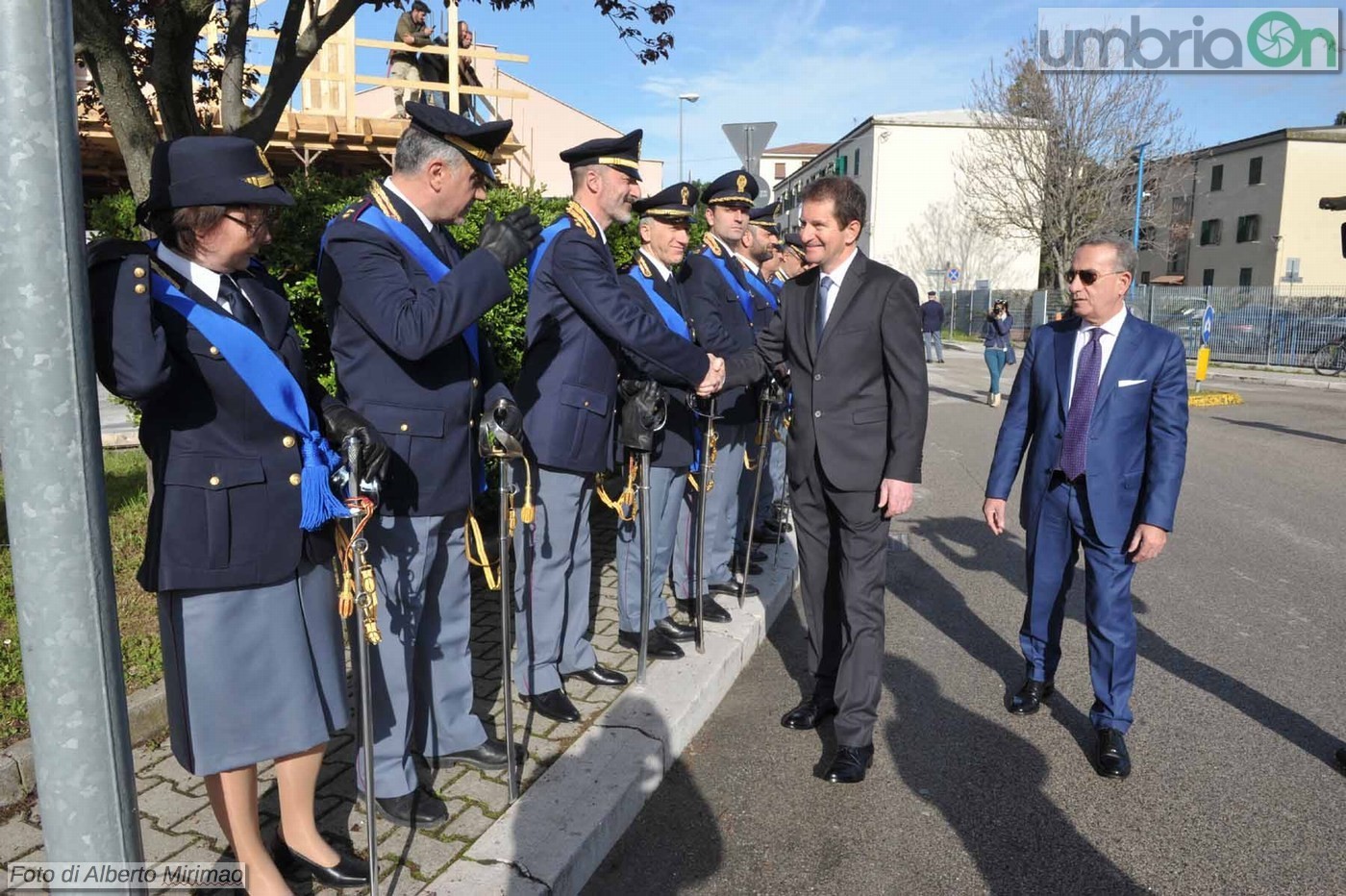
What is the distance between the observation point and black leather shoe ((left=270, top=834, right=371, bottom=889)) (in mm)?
2688

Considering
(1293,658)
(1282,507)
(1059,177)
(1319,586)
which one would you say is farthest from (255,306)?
(1059,177)

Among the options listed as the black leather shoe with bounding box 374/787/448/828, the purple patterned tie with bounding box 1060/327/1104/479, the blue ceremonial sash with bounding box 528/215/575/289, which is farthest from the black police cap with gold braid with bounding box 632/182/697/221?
the black leather shoe with bounding box 374/787/448/828

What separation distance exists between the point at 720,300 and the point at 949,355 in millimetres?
25555

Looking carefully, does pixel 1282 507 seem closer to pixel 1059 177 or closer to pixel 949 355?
pixel 949 355

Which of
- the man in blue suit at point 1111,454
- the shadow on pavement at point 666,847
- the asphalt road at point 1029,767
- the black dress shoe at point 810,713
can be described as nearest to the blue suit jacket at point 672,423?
the asphalt road at point 1029,767

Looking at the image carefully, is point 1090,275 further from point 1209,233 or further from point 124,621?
point 1209,233

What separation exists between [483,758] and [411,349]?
5.22ft

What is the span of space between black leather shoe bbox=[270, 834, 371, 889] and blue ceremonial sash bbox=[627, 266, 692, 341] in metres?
2.64

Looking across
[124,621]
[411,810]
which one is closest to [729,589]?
[411,810]

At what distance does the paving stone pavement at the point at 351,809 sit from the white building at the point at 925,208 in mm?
46394

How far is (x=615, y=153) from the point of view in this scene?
4039 millimetres

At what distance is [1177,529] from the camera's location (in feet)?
24.9

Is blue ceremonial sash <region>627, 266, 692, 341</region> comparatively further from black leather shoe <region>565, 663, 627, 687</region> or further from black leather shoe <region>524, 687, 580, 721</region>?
black leather shoe <region>524, 687, 580, 721</region>

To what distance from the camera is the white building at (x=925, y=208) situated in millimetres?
47688
